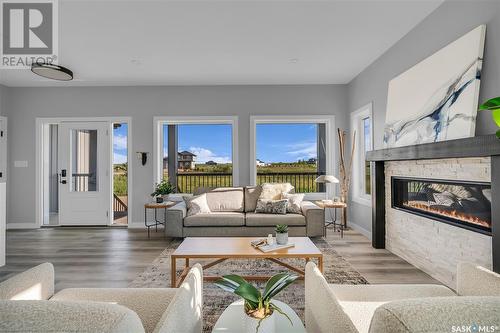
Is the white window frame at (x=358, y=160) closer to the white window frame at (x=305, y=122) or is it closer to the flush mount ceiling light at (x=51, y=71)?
the white window frame at (x=305, y=122)

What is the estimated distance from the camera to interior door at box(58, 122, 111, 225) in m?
5.55

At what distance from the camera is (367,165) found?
16.2ft

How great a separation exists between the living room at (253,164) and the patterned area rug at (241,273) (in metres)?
0.03

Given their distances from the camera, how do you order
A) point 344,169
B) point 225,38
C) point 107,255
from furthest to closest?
point 344,169 → point 107,255 → point 225,38

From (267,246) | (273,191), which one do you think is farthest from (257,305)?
(273,191)

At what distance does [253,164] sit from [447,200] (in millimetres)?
3362

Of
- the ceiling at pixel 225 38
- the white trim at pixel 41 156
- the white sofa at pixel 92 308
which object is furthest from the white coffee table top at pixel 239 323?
the white trim at pixel 41 156

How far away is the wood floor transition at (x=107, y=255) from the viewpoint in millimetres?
2944

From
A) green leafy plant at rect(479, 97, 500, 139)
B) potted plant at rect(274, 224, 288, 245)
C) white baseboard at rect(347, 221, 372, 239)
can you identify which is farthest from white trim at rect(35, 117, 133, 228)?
green leafy plant at rect(479, 97, 500, 139)

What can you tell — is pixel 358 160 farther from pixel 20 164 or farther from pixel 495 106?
pixel 20 164

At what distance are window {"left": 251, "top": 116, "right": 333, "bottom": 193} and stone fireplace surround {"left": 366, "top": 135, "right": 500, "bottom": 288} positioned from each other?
185 centimetres

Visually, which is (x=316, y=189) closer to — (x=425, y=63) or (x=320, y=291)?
(x=425, y=63)

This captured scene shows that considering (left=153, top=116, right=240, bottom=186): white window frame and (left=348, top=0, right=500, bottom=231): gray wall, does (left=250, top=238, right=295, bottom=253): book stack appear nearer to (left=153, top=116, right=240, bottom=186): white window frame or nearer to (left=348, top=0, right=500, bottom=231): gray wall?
(left=348, top=0, right=500, bottom=231): gray wall

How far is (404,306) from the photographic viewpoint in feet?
2.32
